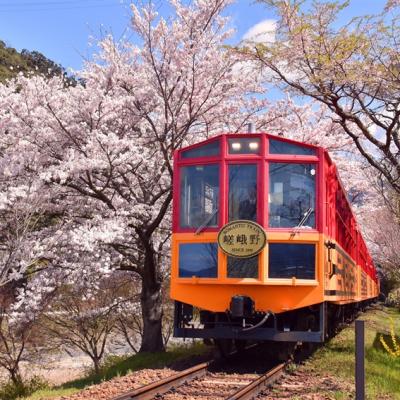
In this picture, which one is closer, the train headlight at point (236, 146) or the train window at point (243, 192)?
the train window at point (243, 192)

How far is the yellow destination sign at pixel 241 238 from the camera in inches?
300

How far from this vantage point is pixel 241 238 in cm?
770

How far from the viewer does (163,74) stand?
1134 cm

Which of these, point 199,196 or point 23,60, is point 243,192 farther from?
point 23,60

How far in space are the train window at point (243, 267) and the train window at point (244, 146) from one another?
1518 mm

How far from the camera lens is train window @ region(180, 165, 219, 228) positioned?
314 inches

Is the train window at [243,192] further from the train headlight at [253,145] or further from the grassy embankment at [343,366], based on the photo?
the grassy embankment at [343,366]

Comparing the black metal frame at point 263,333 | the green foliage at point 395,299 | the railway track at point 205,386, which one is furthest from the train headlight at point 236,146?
the green foliage at point 395,299

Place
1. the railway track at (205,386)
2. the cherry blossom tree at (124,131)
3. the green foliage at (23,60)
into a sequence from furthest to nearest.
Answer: the green foliage at (23,60)
the cherry blossom tree at (124,131)
the railway track at (205,386)

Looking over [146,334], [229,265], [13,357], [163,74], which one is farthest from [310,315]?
[13,357]

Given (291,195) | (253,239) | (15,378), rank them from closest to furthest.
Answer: (253,239)
(291,195)
(15,378)

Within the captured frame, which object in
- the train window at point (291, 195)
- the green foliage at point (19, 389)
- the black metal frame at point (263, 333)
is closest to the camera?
the black metal frame at point (263, 333)

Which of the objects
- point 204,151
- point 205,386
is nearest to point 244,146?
point 204,151

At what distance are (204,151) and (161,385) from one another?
3.41 metres
